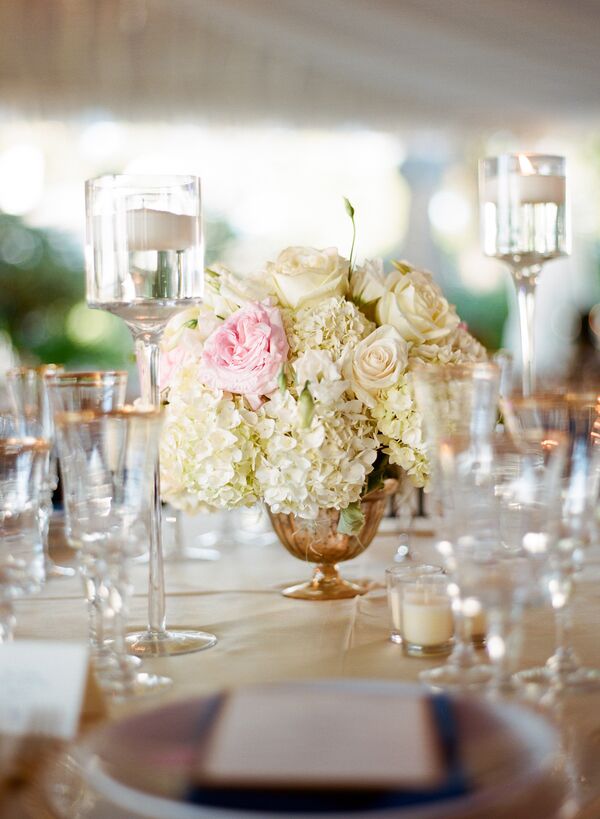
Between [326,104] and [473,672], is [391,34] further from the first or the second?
[473,672]

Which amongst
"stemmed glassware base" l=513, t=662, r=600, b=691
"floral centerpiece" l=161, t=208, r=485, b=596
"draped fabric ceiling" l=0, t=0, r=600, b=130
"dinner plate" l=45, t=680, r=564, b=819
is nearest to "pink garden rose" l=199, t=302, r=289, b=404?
"floral centerpiece" l=161, t=208, r=485, b=596

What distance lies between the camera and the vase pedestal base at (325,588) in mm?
1558

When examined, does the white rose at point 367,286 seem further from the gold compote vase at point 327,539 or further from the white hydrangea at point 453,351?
the gold compote vase at point 327,539

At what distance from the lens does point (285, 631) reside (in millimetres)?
1361

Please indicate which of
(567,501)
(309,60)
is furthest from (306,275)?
(309,60)

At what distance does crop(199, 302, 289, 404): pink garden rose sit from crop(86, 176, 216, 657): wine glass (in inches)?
3.7

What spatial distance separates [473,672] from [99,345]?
973 centimetres

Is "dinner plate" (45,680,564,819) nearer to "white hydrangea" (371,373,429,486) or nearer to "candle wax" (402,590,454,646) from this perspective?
"candle wax" (402,590,454,646)

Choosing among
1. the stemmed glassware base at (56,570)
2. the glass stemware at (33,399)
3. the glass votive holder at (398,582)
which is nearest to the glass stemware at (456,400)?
the glass votive holder at (398,582)

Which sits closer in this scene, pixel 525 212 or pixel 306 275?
pixel 306 275

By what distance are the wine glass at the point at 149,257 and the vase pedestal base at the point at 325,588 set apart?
0.24 metres

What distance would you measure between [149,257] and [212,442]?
242 mm

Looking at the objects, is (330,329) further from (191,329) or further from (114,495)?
(114,495)

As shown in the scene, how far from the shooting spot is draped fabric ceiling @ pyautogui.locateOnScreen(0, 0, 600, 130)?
5.95 meters
